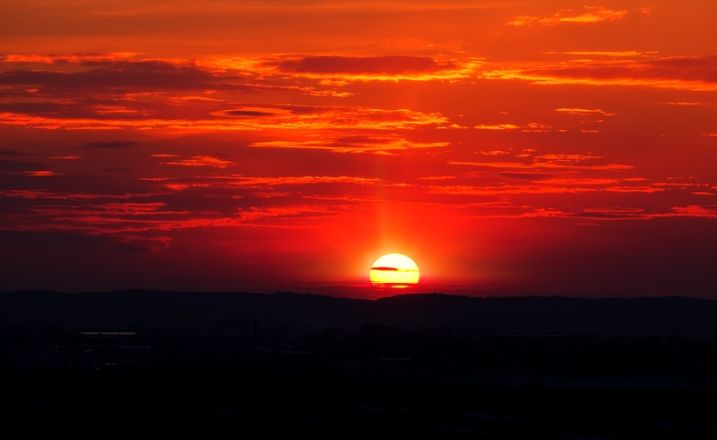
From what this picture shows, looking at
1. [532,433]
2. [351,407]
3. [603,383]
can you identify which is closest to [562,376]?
[603,383]

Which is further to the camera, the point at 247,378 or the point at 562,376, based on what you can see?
the point at 562,376

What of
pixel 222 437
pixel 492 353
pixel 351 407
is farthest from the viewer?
pixel 492 353

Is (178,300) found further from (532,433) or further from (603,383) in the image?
(532,433)

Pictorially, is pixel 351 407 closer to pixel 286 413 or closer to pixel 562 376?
pixel 286 413

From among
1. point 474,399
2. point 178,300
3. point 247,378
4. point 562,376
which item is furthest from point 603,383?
point 178,300

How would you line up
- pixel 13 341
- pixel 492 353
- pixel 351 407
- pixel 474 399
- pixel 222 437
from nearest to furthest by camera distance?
pixel 222 437
pixel 351 407
pixel 474 399
pixel 492 353
pixel 13 341

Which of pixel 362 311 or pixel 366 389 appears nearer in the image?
pixel 366 389

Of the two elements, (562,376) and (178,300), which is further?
(178,300)

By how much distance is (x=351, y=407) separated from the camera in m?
35.2

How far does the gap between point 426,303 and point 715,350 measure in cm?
10053

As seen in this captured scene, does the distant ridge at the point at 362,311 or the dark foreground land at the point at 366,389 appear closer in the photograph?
the dark foreground land at the point at 366,389

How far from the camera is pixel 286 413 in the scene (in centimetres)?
3341

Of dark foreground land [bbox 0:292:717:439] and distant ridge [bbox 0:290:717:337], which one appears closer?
dark foreground land [bbox 0:292:717:439]

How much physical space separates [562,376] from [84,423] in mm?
25698
